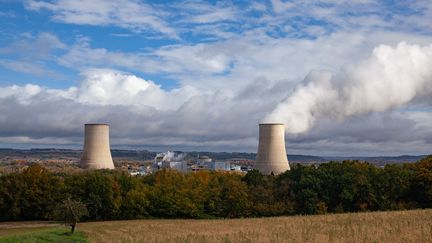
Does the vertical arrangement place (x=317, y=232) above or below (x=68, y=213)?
above

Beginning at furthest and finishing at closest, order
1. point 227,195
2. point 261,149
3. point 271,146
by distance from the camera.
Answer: point 227,195 < point 261,149 < point 271,146

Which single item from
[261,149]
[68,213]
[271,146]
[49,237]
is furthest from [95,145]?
[49,237]

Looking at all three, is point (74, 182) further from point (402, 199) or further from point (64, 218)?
point (402, 199)

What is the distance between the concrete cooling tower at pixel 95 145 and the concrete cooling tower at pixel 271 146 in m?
12.0

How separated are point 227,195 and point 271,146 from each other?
497cm

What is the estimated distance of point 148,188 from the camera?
39219 millimetres

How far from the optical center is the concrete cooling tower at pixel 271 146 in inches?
1432

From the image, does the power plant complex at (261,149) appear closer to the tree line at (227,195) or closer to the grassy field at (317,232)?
the tree line at (227,195)

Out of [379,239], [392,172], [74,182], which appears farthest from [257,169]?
[379,239]

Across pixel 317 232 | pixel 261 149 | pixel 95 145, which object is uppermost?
pixel 95 145

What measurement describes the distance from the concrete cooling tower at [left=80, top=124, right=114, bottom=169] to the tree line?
2.36m

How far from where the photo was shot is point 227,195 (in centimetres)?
3831

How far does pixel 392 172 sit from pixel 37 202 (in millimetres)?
25071

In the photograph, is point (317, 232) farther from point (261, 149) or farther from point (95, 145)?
point (95, 145)
